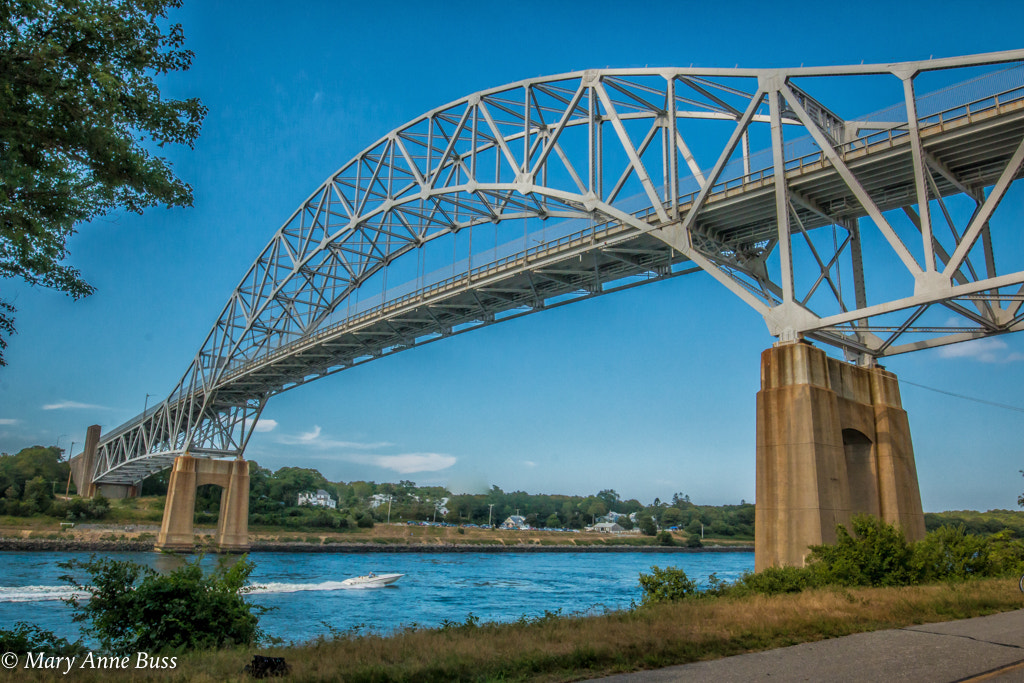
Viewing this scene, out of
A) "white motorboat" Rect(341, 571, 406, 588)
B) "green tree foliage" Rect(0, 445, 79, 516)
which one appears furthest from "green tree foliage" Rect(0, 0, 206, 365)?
"green tree foliage" Rect(0, 445, 79, 516)

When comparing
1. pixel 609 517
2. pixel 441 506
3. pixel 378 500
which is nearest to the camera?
pixel 378 500

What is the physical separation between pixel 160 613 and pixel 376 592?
38986mm

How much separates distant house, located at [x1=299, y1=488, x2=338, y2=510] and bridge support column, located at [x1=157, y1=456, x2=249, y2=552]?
226 ft

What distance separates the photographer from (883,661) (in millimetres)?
8391

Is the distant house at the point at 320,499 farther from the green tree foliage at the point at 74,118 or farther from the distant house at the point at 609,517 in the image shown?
the green tree foliage at the point at 74,118

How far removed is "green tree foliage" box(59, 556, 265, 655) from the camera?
10.4 metres

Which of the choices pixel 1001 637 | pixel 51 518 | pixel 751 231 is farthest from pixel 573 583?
pixel 51 518

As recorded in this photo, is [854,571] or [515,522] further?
[515,522]

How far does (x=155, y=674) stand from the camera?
7672 millimetres

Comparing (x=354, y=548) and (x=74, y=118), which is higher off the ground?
(x=74, y=118)

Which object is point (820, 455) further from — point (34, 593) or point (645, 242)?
point (34, 593)

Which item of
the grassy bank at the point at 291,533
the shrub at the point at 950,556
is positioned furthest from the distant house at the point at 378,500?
the shrub at the point at 950,556

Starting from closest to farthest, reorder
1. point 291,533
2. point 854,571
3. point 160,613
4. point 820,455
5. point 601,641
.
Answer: point 601,641 < point 160,613 < point 854,571 < point 820,455 < point 291,533

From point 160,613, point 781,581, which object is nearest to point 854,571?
point 781,581
